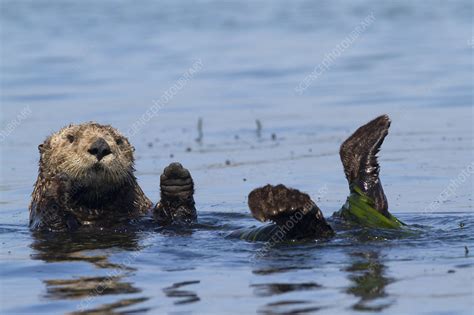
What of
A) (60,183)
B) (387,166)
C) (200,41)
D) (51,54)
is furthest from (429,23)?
(60,183)

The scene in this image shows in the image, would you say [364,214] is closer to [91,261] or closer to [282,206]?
[282,206]

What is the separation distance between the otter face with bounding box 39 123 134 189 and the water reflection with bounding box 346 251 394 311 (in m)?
1.90

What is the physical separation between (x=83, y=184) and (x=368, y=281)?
2532mm

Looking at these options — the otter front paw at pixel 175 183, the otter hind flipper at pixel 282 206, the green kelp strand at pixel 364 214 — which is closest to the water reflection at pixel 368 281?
the otter hind flipper at pixel 282 206

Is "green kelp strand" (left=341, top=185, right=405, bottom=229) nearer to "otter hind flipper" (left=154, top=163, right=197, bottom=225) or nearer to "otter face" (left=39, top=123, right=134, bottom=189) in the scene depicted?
"otter hind flipper" (left=154, top=163, right=197, bottom=225)

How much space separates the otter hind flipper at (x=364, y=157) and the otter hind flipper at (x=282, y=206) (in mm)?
895

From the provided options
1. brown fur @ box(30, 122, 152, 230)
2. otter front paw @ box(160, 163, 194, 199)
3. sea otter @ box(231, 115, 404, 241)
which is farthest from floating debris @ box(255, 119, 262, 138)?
sea otter @ box(231, 115, 404, 241)

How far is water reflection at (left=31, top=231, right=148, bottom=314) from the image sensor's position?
5387 millimetres

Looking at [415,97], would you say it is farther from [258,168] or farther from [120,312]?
[120,312]

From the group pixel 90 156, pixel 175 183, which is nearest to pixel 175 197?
pixel 175 183

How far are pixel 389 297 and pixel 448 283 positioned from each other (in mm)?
415

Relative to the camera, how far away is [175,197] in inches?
287

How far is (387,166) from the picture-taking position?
1027 cm

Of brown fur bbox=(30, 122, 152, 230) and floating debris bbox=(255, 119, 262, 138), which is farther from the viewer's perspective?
floating debris bbox=(255, 119, 262, 138)
